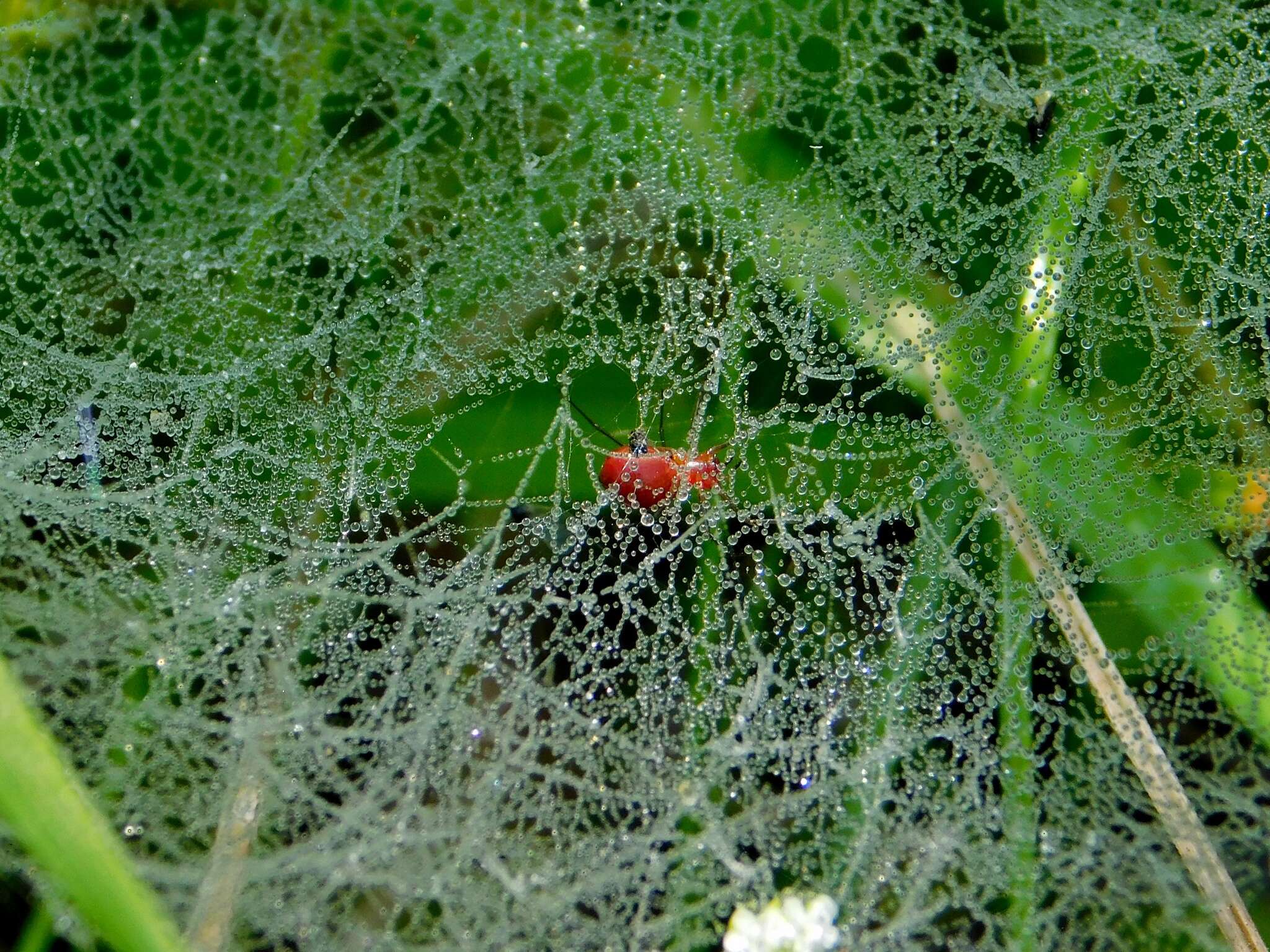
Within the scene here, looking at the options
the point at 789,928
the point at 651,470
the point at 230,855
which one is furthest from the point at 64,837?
the point at 789,928

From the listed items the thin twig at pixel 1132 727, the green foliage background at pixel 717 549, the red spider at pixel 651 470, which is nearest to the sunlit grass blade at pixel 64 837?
the green foliage background at pixel 717 549

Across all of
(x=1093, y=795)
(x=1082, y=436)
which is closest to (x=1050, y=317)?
(x=1082, y=436)

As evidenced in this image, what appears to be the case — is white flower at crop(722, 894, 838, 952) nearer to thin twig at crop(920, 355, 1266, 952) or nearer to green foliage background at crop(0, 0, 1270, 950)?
green foliage background at crop(0, 0, 1270, 950)

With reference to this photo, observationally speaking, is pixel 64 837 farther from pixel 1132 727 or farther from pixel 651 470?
pixel 1132 727

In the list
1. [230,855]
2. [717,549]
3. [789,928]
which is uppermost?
[717,549]

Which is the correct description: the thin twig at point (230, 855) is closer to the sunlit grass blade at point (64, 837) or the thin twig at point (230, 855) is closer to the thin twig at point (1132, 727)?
the sunlit grass blade at point (64, 837)

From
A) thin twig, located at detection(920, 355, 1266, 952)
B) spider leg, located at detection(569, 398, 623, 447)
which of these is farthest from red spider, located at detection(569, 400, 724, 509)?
thin twig, located at detection(920, 355, 1266, 952)
